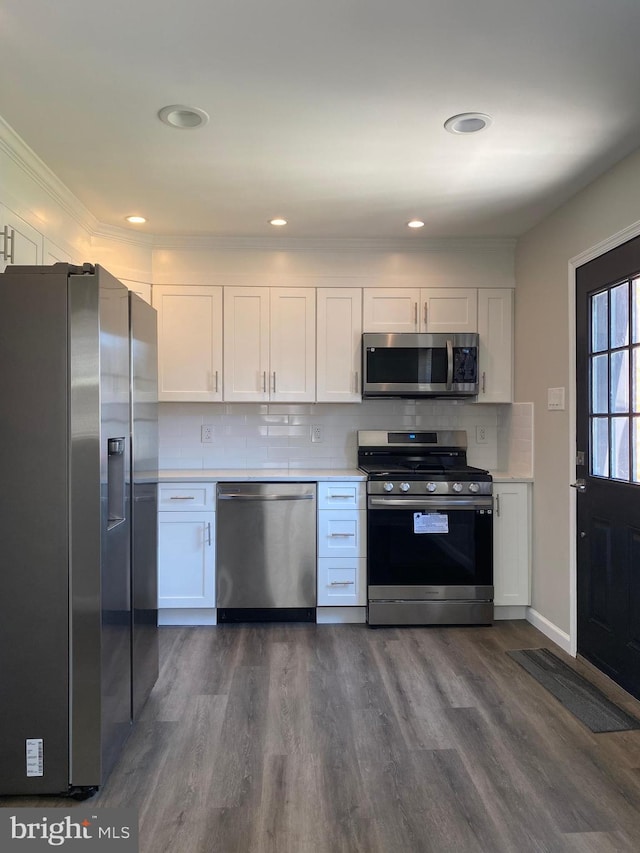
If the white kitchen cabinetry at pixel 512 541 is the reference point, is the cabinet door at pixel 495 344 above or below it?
above

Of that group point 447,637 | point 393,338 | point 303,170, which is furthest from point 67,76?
point 447,637

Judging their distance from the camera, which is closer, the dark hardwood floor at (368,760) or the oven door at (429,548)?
the dark hardwood floor at (368,760)

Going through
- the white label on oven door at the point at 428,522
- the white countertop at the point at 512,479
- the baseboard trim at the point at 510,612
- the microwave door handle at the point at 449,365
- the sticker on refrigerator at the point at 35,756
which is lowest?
the baseboard trim at the point at 510,612

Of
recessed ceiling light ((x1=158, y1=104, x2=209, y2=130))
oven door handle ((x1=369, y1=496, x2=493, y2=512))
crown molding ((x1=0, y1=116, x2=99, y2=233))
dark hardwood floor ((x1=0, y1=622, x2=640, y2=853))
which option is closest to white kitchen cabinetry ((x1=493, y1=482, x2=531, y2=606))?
oven door handle ((x1=369, y1=496, x2=493, y2=512))

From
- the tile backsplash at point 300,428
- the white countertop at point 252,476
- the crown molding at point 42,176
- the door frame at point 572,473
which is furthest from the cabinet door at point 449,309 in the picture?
the crown molding at point 42,176

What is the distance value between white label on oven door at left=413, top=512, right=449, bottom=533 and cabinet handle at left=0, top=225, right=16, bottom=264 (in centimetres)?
255

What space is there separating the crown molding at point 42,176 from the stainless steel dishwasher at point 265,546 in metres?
1.82

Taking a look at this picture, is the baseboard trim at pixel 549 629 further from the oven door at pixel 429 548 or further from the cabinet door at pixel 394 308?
the cabinet door at pixel 394 308

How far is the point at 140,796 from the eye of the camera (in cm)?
182

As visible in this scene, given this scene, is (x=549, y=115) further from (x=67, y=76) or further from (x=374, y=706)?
(x=374, y=706)

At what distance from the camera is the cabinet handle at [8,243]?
221 cm

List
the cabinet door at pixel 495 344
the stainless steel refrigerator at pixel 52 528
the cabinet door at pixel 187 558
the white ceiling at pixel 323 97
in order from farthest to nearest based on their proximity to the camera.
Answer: the cabinet door at pixel 495 344 < the cabinet door at pixel 187 558 < the stainless steel refrigerator at pixel 52 528 < the white ceiling at pixel 323 97

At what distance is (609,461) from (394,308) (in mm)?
1732

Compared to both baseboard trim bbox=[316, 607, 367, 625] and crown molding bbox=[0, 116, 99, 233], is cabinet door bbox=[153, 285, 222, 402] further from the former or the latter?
baseboard trim bbox=[316, 607, 367, 625]
